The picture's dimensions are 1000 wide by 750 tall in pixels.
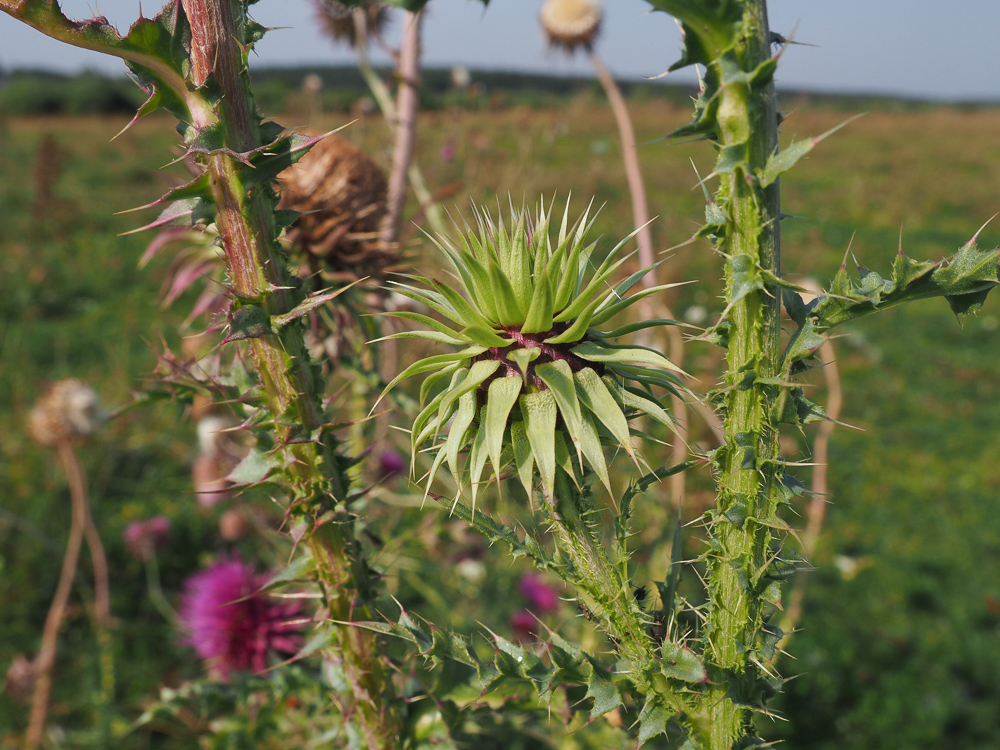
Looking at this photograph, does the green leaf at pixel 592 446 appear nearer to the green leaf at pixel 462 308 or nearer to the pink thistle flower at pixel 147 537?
the green leaf at pixel 462 308

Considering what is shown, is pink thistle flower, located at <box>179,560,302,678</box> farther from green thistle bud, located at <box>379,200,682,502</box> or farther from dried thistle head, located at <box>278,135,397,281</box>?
green thistle bud, located at <box>379,200,682,502</box>

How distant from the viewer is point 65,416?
12.0 feet

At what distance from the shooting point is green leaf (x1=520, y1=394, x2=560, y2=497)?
100 centimetres

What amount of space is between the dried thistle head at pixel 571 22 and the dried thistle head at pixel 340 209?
133 inches

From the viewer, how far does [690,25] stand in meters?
0.93

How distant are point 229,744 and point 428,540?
1.03m

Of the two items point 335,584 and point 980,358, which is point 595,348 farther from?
point 980,358

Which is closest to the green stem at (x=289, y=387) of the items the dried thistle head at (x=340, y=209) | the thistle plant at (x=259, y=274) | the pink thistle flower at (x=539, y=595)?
the thistle plant at (x=259, y=274)

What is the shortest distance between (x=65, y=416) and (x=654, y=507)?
10.1 ft

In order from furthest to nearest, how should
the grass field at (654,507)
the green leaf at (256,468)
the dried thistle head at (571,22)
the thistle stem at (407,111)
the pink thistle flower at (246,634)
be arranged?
the dried thistle head at (571,22)
the grass field at (654,507)
the thistle stem at (407,111)
the pink thistle flower at (246,634)
the green leaf at (256,468)

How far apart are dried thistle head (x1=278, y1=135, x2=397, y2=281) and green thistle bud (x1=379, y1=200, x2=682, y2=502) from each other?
45.0 inches

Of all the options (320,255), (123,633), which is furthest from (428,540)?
(123,633)

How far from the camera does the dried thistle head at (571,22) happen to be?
17.3ft

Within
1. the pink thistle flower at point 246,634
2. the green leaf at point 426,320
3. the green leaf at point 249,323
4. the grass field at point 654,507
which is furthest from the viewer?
the grass field at point 654,507
